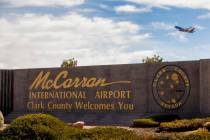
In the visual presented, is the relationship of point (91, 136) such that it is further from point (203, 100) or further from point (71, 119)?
point (71, 119)

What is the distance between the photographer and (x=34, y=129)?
20125mm

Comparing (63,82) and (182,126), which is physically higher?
(63,82)

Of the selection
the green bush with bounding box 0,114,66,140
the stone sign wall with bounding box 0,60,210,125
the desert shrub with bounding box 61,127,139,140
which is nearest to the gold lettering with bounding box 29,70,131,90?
the stone sign wall with bounding box 0,60,210,125

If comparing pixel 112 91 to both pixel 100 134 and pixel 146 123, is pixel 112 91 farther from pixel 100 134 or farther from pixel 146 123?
pixel 100 134

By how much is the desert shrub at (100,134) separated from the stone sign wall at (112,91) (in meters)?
17.9

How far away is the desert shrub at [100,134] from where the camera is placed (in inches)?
750

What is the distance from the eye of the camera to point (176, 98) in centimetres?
3819

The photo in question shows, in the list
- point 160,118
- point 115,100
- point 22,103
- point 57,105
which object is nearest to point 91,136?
point 160,118

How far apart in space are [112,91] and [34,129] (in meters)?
21.5

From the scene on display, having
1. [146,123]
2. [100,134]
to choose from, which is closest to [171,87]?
[146,123]

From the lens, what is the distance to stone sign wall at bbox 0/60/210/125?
124 feet

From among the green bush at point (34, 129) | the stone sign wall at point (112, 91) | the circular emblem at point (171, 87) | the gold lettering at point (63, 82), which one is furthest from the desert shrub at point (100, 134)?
the gold lettering at point (63, 82)

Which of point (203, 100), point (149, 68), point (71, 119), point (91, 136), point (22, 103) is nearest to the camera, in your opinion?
point (91, 136)

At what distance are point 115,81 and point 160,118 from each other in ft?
26.3
